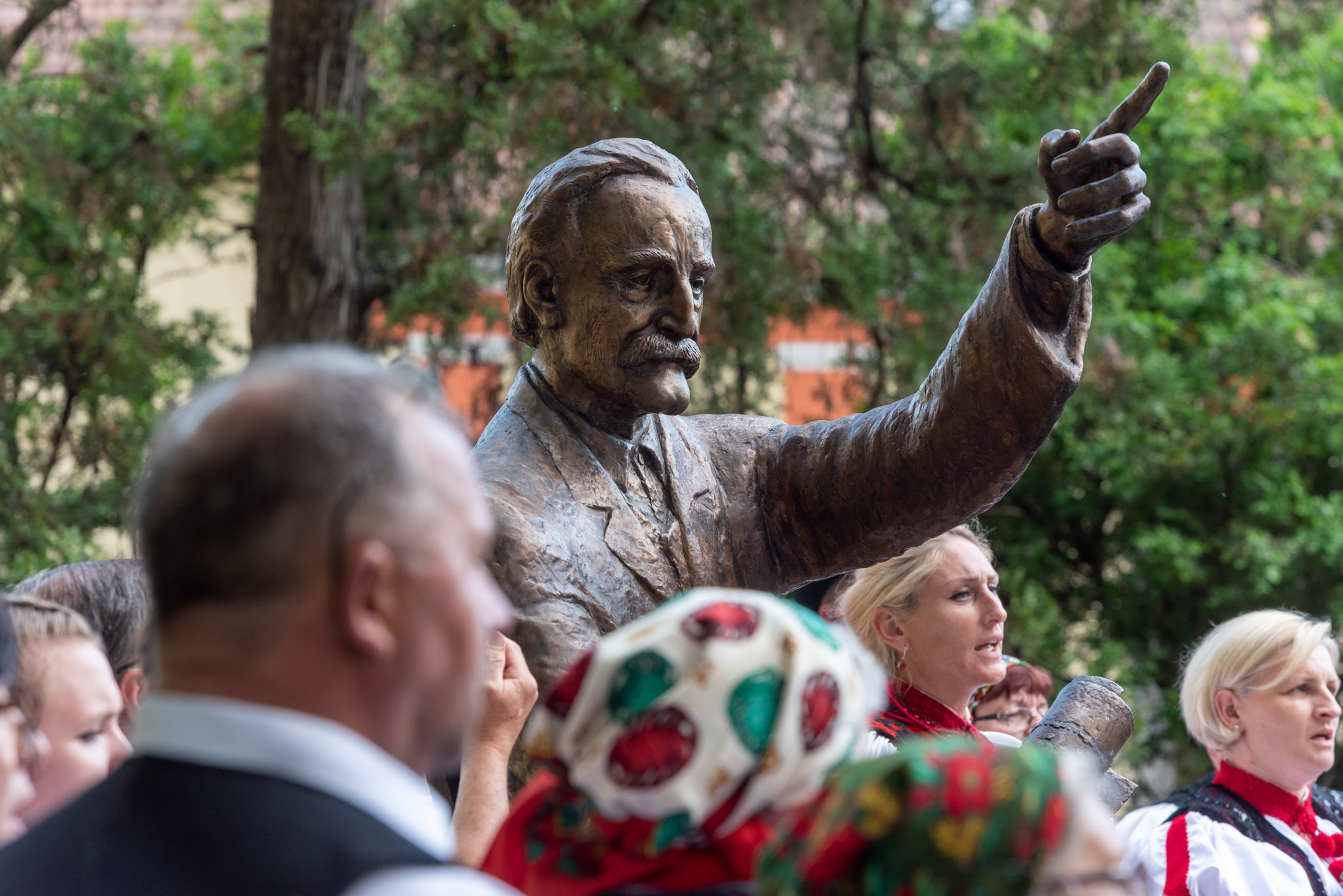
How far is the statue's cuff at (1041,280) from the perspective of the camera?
2791 millimetres

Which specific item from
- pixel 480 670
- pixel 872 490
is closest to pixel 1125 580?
pixel 872 490

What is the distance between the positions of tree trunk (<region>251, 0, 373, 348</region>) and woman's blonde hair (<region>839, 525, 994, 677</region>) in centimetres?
437

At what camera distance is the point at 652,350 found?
296 centimetres

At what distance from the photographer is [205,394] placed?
1422 mm

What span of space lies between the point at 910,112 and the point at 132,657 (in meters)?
6.92

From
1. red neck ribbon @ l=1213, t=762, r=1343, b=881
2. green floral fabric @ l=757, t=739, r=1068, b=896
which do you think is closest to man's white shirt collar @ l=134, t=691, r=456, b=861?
green floral fabric @ l=757, t=739, r=1068, b=896

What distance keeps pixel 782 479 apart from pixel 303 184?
5049mm

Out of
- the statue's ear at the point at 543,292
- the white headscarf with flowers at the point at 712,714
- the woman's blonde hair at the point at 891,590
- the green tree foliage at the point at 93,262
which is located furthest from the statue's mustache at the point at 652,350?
the green tree foliage at the point at 93,262

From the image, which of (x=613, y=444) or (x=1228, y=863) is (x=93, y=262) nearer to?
(x=613, y=444)

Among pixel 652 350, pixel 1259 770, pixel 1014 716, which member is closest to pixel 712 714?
pixel 652 350

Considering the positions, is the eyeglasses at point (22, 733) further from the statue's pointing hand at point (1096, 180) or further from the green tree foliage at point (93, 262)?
the green tree foliage at point (93, 262)

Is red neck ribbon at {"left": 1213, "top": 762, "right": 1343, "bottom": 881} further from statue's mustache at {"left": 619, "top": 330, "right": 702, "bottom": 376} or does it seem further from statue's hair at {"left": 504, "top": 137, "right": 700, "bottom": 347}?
statue's hair at {"left": 504, "top": 137, "right": 700, "bottom": 347}

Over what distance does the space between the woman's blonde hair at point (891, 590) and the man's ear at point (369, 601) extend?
2.42 m

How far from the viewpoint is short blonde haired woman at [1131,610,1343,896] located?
3770mm
